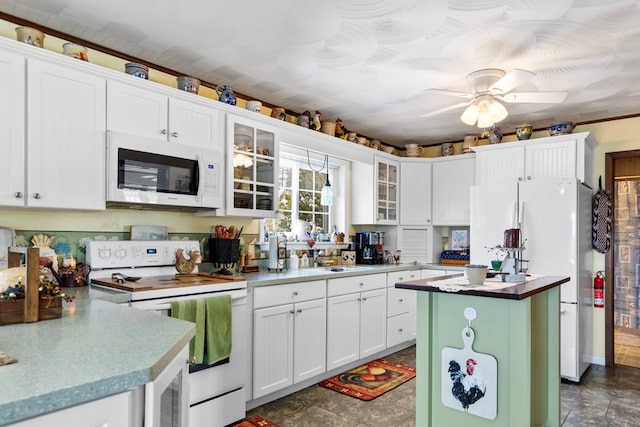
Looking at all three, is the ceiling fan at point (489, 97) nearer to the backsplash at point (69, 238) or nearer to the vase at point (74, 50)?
the vase at point (74, 50)

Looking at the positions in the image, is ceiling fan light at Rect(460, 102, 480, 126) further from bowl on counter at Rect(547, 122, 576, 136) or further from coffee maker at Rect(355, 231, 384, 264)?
coffee maker at Rect(355, 231, 384, 264)

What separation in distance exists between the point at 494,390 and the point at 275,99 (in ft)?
9.24

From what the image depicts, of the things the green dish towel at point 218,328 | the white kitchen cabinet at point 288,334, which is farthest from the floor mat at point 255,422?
the green dish towel at point 218,328

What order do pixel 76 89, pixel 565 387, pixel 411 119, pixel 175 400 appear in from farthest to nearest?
pixel 411 119
pixel 565 387
pixel 76 89
pixel 175 400

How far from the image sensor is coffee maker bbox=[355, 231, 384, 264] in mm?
4691

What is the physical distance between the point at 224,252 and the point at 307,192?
1.54 meters

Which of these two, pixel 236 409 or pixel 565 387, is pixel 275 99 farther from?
pixel 565 387

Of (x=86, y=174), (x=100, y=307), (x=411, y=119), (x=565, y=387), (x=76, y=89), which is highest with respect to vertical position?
(x=411, y=119)

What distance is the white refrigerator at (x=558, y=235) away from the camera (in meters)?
3.66

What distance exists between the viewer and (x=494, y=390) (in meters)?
2.17

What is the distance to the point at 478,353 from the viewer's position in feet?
7.36

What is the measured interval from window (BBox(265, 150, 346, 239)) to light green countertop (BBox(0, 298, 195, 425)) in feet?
8.65

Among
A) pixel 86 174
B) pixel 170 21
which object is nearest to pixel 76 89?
pixel 86 174

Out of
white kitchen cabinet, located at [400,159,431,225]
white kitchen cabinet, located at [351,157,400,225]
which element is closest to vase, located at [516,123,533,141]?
white kitchen cabinet, located at [400,159,431,225]
